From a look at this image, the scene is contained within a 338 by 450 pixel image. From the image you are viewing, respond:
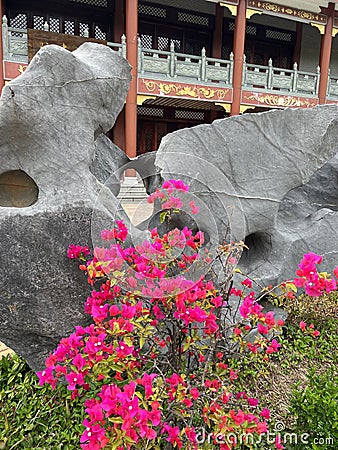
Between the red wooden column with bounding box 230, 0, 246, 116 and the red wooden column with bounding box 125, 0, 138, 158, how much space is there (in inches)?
110

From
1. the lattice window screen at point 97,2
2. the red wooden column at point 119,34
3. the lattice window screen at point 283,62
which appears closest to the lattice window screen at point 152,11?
the red wooden column at point 119,34

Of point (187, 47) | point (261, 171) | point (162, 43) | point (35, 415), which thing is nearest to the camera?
point (35, 415)

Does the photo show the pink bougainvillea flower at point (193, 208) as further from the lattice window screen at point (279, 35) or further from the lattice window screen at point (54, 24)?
the lattice window screen at point (279, 35)

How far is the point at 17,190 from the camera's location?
2.40 m

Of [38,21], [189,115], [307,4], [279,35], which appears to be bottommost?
[189,115]

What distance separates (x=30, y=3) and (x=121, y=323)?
34.7 feet

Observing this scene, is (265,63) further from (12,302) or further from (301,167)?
(12,302)

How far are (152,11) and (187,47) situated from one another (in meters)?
1.46

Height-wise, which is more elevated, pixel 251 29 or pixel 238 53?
pixel 251 29

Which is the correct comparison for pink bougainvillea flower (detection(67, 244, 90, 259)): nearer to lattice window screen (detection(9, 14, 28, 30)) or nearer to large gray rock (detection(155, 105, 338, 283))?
large gray rock (detection(155, 105, 338, 283))

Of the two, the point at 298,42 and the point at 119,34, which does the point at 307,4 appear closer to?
the point at 298,42

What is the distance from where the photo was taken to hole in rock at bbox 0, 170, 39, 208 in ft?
7.70

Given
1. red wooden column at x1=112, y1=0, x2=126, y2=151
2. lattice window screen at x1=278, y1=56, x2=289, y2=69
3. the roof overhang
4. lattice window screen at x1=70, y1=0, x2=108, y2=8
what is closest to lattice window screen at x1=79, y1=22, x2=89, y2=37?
lattice window screen at x1=70, y1=0, x2=108, y2=8

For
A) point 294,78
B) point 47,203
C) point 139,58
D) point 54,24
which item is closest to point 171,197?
point 47,203
